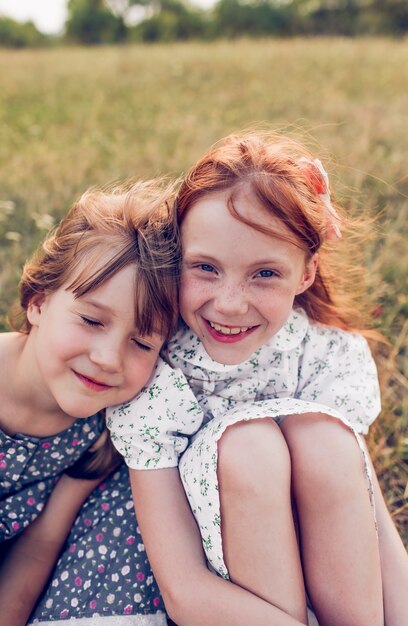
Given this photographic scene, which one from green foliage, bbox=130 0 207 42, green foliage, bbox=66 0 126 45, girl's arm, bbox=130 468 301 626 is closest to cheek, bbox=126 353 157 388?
girl's arm, bbox=130 468 301 626

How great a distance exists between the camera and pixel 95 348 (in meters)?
1.66

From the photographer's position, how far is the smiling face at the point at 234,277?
1.68 m

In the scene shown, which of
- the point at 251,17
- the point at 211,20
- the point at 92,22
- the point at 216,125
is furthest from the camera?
the point at 92,22

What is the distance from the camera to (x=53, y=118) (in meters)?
5.54

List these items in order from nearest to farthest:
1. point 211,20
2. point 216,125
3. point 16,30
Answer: point 216,125, point 211,20, point 16,30

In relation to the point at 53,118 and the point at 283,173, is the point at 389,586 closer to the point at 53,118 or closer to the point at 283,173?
Result: the point at 283,173

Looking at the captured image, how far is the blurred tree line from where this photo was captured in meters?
21.7

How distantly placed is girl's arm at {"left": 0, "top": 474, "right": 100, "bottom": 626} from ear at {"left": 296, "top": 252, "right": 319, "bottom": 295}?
0.84m

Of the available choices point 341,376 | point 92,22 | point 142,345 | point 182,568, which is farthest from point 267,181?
point 92,22

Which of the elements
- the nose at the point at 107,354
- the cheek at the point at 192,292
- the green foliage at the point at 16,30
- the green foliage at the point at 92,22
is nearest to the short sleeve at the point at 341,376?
the cheek at the point at 192,292

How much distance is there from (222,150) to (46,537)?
3.87 ft

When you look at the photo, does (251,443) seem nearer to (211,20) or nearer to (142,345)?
(142,345)

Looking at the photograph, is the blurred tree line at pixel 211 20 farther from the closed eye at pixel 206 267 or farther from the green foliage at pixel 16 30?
the closed eye at pixel 206 267

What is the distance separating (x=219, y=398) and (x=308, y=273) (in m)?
0.43
